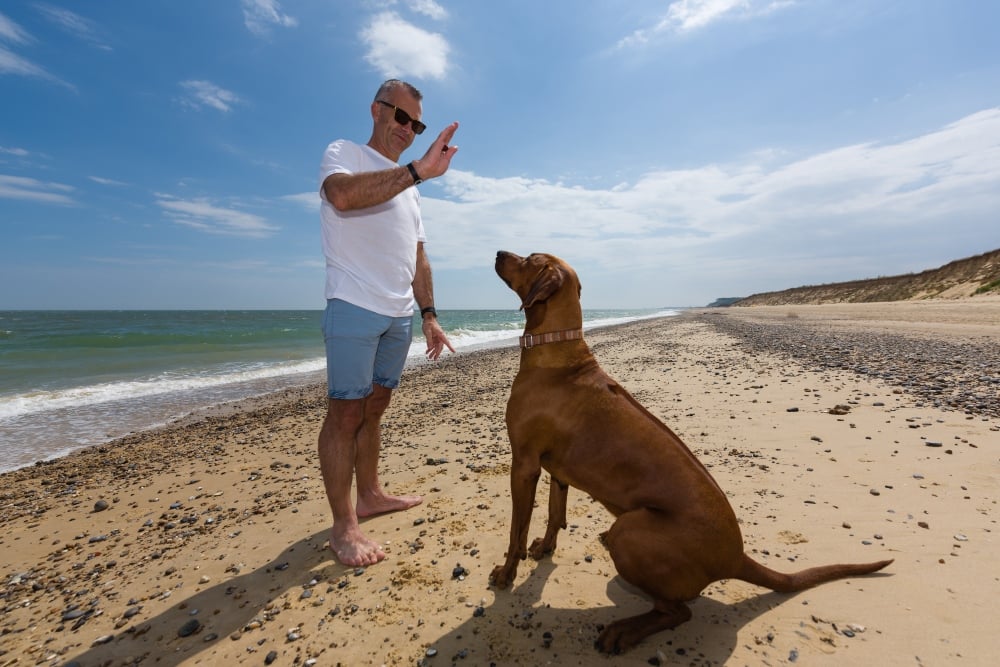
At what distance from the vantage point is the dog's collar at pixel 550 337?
2.57 m

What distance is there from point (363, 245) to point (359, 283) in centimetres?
26

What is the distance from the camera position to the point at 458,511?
3471 millimetres

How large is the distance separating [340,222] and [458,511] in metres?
2.40

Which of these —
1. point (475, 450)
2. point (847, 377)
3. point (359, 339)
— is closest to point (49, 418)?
point (475, 450)

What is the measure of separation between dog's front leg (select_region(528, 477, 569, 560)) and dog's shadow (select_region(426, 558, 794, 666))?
1.01 ft

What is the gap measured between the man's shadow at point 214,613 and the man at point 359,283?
0.80ft

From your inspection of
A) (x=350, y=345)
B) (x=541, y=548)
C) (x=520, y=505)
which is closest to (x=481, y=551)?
(x=541, y=548)

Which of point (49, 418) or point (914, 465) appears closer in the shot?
point (914, 465)

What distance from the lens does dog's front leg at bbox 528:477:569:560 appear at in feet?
8.98

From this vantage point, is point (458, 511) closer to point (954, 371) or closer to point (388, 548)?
point (388, 548)

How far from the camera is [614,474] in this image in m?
2.17

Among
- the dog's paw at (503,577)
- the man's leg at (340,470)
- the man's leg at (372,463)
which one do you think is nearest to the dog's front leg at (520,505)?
the dog's paw at (503,577)

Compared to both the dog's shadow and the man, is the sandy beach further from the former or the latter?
the man

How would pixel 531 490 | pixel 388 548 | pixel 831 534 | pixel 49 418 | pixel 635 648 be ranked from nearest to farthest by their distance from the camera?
pixel 635 648 < pixel 531 490 < pixel 831 534 < pixel 388 548 < pixel 49 418
